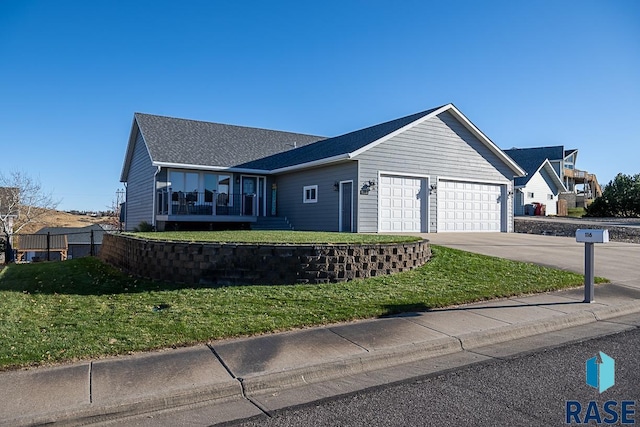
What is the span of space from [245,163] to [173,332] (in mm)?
16001

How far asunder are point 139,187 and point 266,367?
66.8ft

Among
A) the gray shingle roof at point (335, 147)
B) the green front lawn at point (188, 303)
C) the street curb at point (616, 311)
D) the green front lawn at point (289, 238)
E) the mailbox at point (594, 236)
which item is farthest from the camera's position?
the gray shingle roof at point (335, 147)

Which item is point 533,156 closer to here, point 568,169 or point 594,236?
point 568,169

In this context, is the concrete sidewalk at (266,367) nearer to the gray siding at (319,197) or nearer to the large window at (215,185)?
the gray siding at (319,197)

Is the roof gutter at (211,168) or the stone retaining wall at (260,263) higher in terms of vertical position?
the roof gutter at (211,168)

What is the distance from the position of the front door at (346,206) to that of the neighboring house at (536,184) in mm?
25930

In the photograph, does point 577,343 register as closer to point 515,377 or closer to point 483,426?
point 515,377

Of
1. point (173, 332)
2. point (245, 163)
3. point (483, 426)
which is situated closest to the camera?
point (483, 426)

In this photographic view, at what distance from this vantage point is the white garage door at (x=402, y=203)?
55.2ft

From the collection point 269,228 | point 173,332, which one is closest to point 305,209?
point 269,228

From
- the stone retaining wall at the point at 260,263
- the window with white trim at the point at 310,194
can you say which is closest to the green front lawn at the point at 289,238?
the stone retaining wall at the point at 260,263

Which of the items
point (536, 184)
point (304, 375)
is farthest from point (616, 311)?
point (536, 184)

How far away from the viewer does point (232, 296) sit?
280 inches

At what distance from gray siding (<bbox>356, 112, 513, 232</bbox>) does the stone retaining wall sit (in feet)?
25.3
